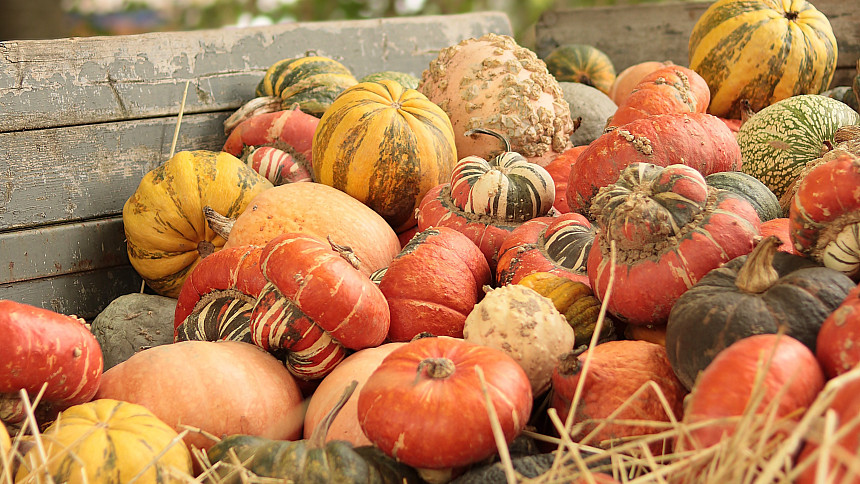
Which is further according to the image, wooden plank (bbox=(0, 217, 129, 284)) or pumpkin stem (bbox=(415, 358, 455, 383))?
wooden plank (bbox=(0, 217, 129, 284))

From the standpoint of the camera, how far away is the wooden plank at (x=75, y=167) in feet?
8.52

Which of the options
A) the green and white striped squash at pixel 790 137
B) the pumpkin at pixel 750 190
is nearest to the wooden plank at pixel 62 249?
the pumpkin at pixel 750 190

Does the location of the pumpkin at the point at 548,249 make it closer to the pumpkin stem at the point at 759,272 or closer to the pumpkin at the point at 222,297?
the pumpkin stem at the point at 759,272

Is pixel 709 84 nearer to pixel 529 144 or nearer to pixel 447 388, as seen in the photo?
pixel 529 144

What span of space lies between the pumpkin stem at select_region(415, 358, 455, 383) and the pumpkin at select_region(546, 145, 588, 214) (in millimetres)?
1283

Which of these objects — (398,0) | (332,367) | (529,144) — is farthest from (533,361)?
(398,0)

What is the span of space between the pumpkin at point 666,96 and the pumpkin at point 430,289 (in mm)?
1094

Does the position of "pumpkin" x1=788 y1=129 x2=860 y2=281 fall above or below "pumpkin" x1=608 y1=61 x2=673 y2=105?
above

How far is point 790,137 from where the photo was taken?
8.50 feet

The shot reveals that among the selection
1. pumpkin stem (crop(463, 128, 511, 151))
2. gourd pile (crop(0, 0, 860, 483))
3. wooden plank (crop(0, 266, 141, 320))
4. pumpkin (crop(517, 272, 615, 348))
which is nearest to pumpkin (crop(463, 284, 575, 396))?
gourd pile (crop(0, 0, 860, 483))

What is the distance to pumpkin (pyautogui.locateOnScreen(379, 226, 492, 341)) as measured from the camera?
194 cm

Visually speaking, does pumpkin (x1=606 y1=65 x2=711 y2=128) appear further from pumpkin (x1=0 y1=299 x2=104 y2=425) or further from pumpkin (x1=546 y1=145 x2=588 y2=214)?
pumpkin (x1=0 y1=299 x2=104 y2=425)

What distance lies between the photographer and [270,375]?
178 cm

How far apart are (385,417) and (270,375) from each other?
574 mm
